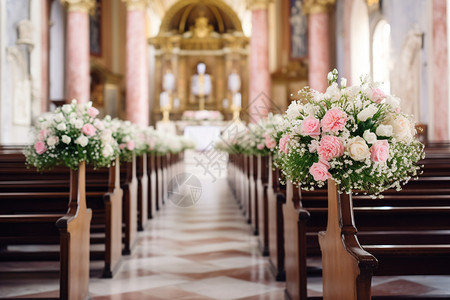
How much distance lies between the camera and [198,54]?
24.7 metres

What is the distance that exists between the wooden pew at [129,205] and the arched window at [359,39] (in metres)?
9.28

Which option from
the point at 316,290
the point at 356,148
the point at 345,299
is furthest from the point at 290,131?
the point at 316,290

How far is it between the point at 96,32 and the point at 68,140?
18030 millimetres

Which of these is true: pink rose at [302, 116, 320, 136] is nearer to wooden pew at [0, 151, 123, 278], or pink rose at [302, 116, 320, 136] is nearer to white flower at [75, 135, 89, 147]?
white flower at [75, 135, 89, 147]

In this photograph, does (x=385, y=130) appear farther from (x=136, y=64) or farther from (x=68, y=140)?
(x=136, y=64)

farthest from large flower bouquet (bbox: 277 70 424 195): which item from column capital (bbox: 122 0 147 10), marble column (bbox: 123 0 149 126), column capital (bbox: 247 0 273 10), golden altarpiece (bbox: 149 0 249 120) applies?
golden altarpiece (bbox: 149 0 249 120)

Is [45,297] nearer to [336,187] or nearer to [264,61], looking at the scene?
[336,187]

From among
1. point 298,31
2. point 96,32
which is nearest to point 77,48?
point 96,32

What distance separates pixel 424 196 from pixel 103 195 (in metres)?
2.55

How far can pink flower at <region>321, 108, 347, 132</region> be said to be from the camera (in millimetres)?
2066

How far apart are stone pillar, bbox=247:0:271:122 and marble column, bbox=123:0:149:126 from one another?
3.18 metres

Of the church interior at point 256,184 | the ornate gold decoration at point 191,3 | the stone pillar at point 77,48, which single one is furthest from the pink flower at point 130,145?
the ornate gold decoration at point 191,3

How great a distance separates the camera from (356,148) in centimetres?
202

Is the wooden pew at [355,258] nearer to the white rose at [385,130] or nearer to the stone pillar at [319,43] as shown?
the white rose at [385,130]
